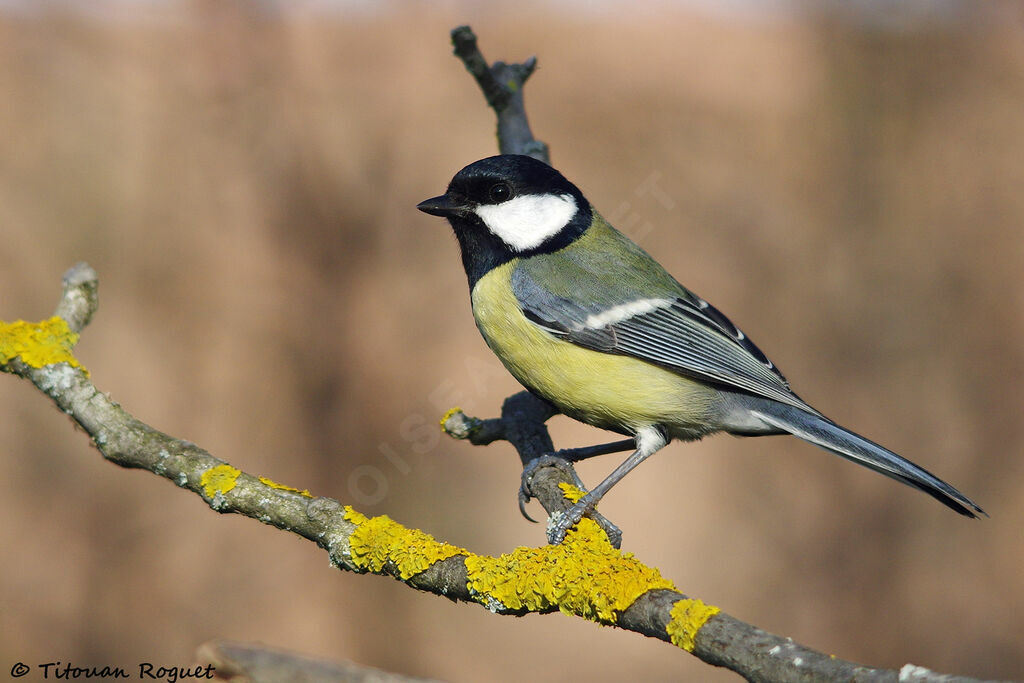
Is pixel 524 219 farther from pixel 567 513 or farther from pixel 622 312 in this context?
pixel 567 513

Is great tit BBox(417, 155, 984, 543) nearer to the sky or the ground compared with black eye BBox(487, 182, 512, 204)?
nearer to the ground

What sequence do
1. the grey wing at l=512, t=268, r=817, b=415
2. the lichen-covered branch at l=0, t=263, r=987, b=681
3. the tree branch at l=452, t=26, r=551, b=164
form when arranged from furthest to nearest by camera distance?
the tree branch at l=452, t=26, r=551, b=164 < the grey wing at l=512, t=268, r=817, b=415 < the lichen-covered branch at l=0, t=263, r=987, b=681

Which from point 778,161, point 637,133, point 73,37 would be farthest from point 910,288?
point 73,37

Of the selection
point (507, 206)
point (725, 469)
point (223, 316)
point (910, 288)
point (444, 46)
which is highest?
point (444, 46)

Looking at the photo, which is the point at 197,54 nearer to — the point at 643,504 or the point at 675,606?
the point at 643,504

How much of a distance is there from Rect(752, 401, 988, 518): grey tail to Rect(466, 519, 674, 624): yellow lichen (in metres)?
0.88

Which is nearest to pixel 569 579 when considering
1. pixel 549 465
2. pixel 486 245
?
pixel 549 465

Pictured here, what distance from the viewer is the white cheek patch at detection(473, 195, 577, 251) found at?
2.62m

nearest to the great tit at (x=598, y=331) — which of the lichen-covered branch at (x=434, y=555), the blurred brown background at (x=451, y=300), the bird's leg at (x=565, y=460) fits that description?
the bird's leg at (x=565, y=460)

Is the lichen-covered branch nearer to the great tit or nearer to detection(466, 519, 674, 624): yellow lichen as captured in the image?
detection(466, 519, 674, 624): yellow lichen

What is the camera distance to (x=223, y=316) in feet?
16.6

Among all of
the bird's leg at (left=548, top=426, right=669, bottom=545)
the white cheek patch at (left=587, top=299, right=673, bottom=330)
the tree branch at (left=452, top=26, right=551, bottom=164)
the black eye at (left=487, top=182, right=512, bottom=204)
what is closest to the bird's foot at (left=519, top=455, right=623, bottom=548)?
the bird's leg at (left=548, top=426, right=669, bottom=545)

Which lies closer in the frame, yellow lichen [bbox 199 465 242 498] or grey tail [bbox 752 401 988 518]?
yellow lichen [bbox 199 465 242 498]

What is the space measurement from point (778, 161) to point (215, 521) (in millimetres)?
4324
